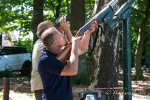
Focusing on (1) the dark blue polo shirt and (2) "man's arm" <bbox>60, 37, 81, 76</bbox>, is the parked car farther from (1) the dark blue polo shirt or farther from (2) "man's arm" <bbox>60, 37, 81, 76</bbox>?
(2) "man's arm" <bbox>60, 37, 81, 76</bbox>

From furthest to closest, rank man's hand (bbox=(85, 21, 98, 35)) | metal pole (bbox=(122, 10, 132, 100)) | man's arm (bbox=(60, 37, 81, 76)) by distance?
metal pole (bbox=(122, 10, 132, 100)) < man's hand (bbox=(85, 21, 98, 35)) < man's arm (bbox=(60, 37, 81, 76))

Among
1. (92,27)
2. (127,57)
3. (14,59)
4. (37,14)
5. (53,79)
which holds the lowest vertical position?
(53,79)

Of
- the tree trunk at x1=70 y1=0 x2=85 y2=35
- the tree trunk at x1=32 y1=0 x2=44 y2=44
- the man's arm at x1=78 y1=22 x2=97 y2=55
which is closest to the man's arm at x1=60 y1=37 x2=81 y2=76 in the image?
the man's arm at x1=78 y1=22 x2=97 y2=55

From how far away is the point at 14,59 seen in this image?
1961cm

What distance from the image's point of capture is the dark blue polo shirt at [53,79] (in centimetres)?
362

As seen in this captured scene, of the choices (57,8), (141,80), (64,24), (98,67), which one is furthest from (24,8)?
(64,24)

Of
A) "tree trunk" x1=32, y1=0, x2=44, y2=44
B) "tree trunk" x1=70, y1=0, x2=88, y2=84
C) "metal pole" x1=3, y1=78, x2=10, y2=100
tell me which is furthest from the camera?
"tree trunk" x1=32, y1=0, x2=44, y2=44

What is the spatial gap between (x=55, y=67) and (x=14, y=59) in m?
16.3

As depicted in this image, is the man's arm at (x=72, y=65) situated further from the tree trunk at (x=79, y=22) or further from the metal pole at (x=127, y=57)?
the tree trunk at (x=79, y=22)

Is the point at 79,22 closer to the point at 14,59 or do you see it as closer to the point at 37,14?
the point at 37,14

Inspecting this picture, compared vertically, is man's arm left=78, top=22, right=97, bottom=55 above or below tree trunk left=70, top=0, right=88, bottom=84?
below

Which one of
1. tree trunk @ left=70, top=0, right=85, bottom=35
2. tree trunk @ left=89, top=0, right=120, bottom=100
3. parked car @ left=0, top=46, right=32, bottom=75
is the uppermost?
tree trunk @ left=70, top=0, right=85, bottom=35

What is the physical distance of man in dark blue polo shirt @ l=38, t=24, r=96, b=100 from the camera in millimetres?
3584

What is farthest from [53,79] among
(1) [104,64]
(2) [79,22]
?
(2) [79,22]
